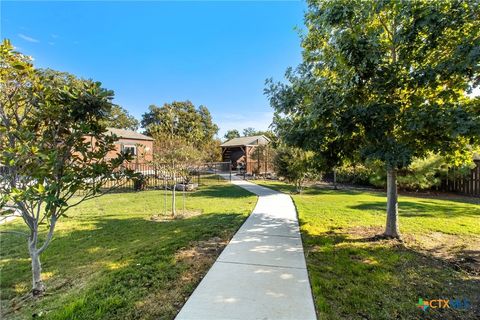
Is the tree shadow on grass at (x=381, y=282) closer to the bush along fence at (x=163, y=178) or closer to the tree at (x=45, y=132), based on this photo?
the bush along fence at (x=163, y=178)

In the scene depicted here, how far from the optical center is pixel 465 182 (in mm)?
11852

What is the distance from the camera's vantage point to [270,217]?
22.1 feet

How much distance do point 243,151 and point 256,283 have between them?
24.2 metres

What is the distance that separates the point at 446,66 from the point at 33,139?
5718mm

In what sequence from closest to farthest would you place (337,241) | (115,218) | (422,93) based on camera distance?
(422,93) → (337,241) → (115,218)

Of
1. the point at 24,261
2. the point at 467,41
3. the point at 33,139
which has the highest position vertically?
the point at 467,41

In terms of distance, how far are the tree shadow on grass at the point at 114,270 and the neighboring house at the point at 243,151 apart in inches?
732

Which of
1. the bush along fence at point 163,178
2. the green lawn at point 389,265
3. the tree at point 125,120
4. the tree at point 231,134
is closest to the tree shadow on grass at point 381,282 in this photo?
the green lawn at point 389,265

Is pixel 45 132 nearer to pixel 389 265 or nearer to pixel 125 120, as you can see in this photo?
pixel 389 265

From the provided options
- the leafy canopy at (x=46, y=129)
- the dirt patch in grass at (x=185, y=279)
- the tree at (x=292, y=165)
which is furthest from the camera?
the tree at (x=292, y=165)

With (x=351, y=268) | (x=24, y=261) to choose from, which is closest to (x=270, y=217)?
(x=351, y=268)

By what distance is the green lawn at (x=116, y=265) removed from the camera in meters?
2.52

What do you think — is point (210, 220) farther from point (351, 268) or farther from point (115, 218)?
point (351, 268)

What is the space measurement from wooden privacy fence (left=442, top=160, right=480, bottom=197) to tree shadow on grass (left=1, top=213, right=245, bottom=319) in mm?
13236
